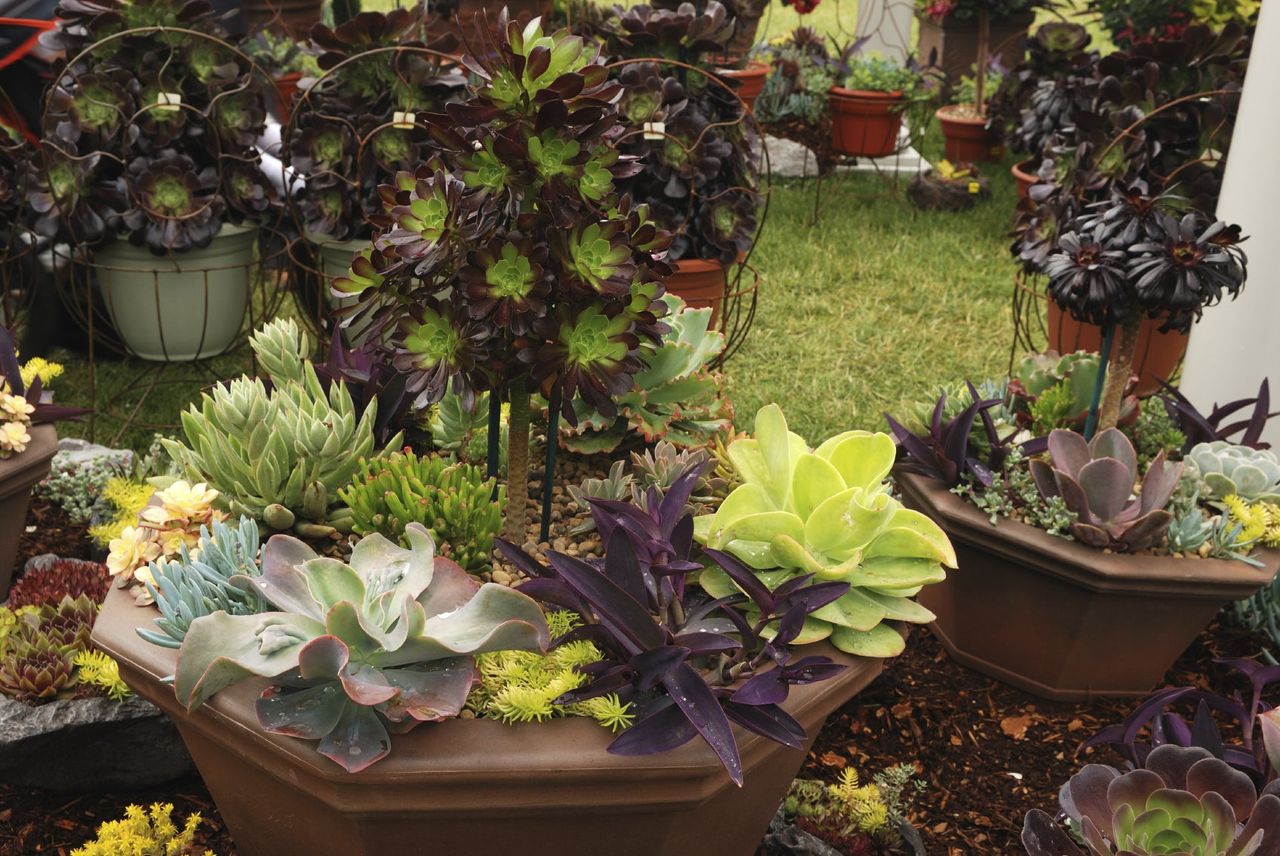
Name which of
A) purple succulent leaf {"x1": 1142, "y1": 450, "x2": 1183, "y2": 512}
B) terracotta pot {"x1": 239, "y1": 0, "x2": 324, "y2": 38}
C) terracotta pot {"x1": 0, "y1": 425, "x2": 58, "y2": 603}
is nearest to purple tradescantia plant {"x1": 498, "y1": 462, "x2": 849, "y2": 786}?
purple succulent leaf {"x1": 1142, "y1": 450, "x2": 1183, "y2": 512}

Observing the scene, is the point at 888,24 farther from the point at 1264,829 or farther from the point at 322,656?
the point at 322,656

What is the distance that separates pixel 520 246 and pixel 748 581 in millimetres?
555

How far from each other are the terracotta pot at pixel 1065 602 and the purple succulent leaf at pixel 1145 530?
26mm

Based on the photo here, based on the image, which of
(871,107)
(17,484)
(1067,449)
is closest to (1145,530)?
(1067,449)

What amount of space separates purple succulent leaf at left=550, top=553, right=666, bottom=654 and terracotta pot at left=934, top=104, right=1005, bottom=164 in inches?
210

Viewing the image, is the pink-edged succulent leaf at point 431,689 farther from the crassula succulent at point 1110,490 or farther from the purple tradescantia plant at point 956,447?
the crassula succulent at point 1110,490

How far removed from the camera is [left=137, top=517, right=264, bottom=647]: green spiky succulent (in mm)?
1538

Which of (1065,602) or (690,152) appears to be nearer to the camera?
(1065,602)

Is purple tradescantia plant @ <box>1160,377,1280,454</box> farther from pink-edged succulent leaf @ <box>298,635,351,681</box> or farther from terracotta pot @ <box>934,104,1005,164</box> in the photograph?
terracotta pot @ <box>934,104,1005,164</box>

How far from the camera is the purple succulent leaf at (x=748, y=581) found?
5.18 ft

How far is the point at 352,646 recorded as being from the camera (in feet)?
4.67

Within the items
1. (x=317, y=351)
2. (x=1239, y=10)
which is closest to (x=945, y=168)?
(x=1239, y=10)

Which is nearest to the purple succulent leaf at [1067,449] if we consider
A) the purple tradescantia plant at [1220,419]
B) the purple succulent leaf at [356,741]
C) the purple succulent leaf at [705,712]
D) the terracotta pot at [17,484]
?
the purple tradescantia plant at [1220,419]

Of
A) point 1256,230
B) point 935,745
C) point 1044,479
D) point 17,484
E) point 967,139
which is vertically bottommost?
point 935,745
